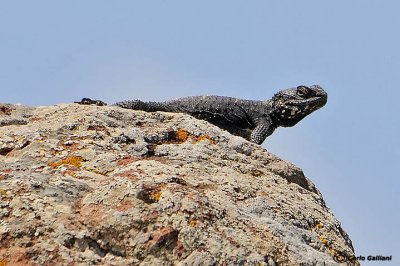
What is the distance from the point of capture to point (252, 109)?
1426 centimetres

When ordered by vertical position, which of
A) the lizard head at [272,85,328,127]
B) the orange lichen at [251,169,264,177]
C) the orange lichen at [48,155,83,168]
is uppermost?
the lizard head at [272,85,328,127]

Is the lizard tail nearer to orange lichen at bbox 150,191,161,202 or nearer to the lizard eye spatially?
the lizard eye

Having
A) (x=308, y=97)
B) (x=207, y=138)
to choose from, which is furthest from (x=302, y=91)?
(x=207, y=138)

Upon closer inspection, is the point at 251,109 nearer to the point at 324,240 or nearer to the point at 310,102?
the point at 310,102

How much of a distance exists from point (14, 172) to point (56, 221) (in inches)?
33.0

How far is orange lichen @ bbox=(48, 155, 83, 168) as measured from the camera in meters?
6.43

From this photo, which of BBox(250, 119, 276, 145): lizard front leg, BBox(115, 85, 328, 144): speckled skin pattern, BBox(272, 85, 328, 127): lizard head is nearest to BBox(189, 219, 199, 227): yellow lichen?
BBox(115, 85, 328, 144): speckled skin pattern

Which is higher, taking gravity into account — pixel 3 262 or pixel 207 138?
pixel 207 138

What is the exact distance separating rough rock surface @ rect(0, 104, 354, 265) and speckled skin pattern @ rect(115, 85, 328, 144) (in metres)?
4.98

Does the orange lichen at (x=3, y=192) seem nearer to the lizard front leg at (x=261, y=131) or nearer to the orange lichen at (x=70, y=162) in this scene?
the orange lichen at (x=70, y=162)

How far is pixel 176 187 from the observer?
5.97 meters

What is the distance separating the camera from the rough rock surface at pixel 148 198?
540 centimetres

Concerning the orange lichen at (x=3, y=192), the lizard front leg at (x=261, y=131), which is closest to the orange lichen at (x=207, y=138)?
the orange lichen at (x=3, y=192)

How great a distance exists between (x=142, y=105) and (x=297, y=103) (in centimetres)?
347
